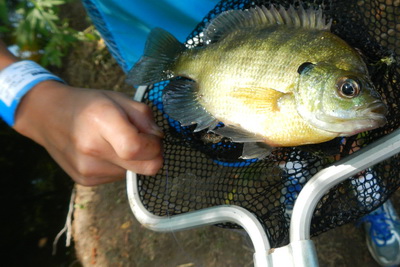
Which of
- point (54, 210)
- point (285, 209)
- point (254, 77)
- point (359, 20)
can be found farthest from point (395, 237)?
point (54, 210)

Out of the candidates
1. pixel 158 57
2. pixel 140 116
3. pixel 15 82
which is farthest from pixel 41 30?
pixel 140 116

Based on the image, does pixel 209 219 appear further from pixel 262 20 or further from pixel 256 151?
pixel 262 20

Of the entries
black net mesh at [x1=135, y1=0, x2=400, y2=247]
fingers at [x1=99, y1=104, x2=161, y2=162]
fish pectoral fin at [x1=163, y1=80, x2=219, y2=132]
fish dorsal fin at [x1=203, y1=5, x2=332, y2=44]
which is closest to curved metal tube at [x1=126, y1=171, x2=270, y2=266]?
black net mesh at [x1=135, y1=0, x2=400, y2=247]

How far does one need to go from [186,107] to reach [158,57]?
1.00 feet

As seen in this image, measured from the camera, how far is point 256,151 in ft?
4.43

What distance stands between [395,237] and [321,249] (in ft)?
1.83

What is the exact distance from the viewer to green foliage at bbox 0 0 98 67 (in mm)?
2926

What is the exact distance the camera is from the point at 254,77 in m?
1.38

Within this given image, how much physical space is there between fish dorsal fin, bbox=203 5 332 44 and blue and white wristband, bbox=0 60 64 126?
2.81 ft

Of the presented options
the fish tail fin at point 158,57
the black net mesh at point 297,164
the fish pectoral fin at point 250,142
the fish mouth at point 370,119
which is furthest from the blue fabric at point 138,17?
the fish mouth at point 370,119

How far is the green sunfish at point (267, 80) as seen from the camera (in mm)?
1210

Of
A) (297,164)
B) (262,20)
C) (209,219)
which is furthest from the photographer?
(297,164)

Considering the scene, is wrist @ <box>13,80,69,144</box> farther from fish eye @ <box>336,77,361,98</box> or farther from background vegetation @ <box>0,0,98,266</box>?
background vegetation @ <box>0,0,98,266</box>

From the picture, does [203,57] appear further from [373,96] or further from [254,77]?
[373,96]
